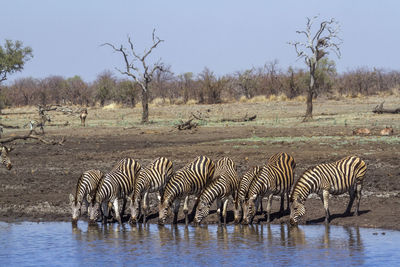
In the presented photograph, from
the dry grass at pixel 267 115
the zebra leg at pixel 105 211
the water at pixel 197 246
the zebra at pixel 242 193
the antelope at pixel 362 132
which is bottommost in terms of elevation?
the water at pixel 197 246

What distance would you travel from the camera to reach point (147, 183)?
13672 mm

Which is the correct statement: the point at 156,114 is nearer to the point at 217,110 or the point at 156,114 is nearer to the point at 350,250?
the point at 217,110

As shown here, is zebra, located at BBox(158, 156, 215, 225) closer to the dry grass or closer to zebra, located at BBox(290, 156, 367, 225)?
zebra, located at BBox(290, 156, 367, 225)

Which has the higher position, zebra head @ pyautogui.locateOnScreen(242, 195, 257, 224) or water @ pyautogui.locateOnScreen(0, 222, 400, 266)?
zebra head @ pyautogui.locateOnScreen(242, 195, 257, 224)

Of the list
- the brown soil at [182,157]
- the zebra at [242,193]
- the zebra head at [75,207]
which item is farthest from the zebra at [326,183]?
the zebra head at [75,207]

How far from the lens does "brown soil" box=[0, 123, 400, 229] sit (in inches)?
578

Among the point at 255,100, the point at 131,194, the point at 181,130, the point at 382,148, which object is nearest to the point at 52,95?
the point at 255,100

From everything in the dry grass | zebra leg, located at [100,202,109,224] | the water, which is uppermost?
the dry grass

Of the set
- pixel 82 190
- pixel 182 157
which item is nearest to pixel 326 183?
pixel 82 190

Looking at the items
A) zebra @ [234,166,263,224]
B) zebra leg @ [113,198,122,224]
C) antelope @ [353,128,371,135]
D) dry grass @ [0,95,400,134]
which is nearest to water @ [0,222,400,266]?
zebra leg @ [113,198,122,224]

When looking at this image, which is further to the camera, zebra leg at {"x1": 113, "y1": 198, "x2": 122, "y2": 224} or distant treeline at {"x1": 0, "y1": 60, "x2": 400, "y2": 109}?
distant treeline at {"x1": 0, "y1": 60, "x2": 400, "y2": 109}

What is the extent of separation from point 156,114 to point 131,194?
106ft

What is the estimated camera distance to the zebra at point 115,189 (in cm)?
1327

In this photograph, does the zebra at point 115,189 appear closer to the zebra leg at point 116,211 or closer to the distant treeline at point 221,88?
the zebra leg at point 116,211
